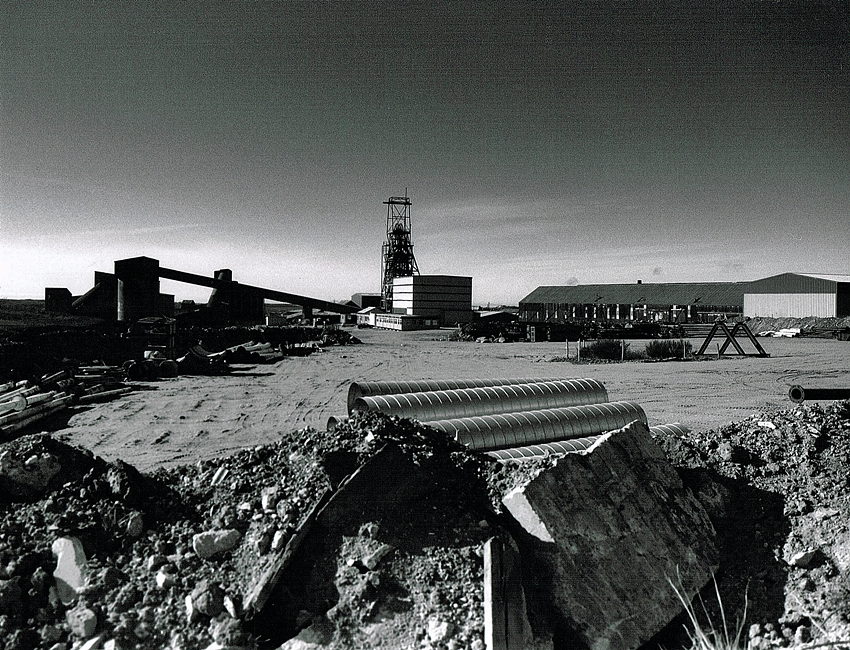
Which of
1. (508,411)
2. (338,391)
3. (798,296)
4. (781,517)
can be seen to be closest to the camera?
(781,517)

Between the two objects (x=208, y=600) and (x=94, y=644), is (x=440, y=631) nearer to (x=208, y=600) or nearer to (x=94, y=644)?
(x=208, y=600)

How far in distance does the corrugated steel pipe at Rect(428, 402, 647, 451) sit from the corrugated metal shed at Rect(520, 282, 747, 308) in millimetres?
48375

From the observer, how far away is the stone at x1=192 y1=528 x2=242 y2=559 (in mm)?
3756

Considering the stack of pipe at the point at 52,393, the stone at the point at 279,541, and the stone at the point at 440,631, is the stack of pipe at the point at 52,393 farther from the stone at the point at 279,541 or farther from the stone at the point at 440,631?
the stone at the point at 440,631

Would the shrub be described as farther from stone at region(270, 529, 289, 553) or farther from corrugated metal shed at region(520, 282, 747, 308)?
corrugated metal shed at region(520, 282, 747, 308)

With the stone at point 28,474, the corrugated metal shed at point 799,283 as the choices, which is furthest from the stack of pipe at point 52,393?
the corrugated metal shed at point 799,283

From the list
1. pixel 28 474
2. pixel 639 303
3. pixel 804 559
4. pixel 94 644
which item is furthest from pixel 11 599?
pixel 639 303

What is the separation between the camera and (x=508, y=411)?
8.70 m

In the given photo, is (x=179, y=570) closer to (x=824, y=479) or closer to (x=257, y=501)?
(x=257, y=501)

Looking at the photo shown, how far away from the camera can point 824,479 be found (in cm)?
479

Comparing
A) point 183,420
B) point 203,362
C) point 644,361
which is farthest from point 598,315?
point 183,420

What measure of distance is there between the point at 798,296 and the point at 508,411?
A: 4550cm

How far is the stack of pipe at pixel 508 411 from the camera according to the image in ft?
24.1

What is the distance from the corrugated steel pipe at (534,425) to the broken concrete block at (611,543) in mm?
2735
